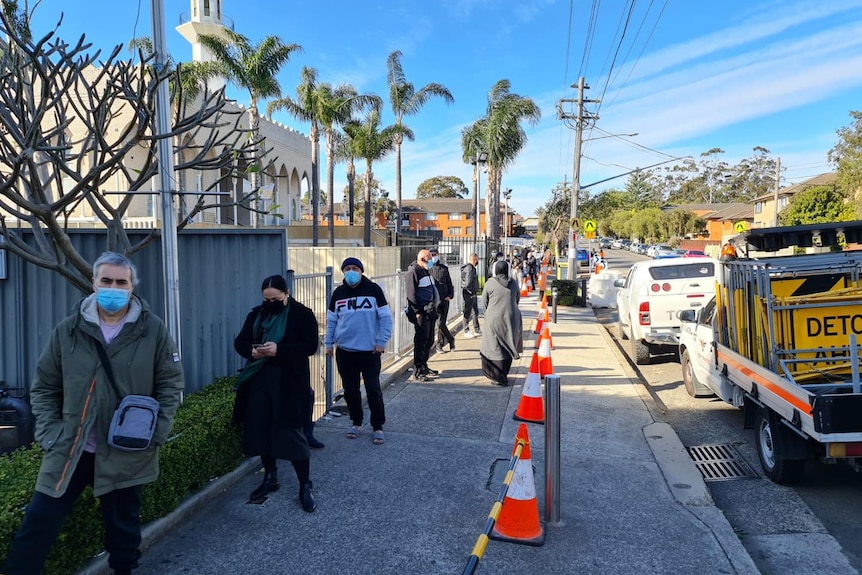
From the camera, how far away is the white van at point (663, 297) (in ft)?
33.0

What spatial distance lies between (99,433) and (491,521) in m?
1.92

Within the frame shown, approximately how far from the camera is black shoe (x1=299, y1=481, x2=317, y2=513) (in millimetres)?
4227

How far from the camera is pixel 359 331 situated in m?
5.54

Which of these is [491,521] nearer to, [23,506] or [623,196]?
[23,506]

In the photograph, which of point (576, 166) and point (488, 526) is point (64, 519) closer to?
point (488, 526)

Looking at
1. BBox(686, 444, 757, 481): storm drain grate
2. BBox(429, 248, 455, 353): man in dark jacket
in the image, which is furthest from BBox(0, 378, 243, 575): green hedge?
BBox(429, 248, 455, 353): man in dark jacket

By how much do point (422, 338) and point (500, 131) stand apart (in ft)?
81.4

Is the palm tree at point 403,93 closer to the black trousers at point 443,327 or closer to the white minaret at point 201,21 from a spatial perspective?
the white minaret at point 201,21

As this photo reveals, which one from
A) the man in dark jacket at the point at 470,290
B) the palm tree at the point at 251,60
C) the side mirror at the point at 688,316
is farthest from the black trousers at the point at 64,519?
→ the palm tree at the point at 251,60

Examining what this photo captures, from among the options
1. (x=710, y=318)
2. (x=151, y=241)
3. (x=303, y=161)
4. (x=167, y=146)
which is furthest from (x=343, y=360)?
(x=303, y=161)

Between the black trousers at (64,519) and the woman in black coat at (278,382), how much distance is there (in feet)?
3.84

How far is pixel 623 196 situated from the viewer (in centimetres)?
12100

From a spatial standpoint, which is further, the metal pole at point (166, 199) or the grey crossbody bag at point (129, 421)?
the metal pole at point (166, 199)

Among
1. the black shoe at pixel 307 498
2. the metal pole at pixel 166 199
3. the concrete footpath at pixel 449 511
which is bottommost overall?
the concrete footpath at pixel 449 511
